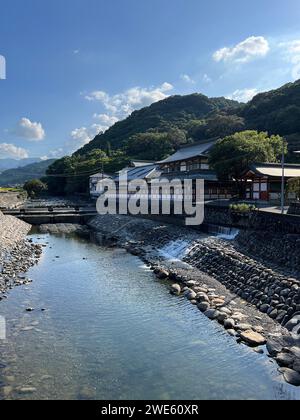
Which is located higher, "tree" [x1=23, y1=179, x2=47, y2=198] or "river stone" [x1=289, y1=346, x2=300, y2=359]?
"tree" [x1=23, y1=179, x2=47, y2=198]

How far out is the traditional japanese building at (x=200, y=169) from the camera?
34456 millimetres

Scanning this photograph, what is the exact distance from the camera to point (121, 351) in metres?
10.2

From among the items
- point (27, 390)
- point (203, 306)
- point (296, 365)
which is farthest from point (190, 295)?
point (27, 390)

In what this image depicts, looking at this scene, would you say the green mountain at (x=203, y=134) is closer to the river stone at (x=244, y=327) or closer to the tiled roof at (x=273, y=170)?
the tiled roof at (x=273, y=170)

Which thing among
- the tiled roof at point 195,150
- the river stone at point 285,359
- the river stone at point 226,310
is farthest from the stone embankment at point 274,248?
the tiled roof at point 195,150

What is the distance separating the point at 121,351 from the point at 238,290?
625 cm

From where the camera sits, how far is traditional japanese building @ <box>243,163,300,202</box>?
94.3 ft

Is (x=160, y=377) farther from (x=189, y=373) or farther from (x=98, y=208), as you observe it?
(x=98, y=208)

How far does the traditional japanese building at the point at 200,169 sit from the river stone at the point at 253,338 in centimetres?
2397

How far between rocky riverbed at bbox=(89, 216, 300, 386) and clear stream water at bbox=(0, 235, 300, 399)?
18.2 inches

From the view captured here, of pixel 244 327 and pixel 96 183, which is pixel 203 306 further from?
pixel 96 183

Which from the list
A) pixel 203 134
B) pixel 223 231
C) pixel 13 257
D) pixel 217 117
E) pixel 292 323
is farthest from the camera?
pixel 203 134

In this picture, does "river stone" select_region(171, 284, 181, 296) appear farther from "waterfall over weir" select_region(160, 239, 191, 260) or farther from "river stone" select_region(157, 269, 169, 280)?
"waterfall over weir" select_region(160, 239, 191, 260)

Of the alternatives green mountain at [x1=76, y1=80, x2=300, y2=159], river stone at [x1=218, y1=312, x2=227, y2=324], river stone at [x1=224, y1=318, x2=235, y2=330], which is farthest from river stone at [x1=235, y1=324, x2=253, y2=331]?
green mountain at [x1=76, y1=80, x2=300, y2=159]
